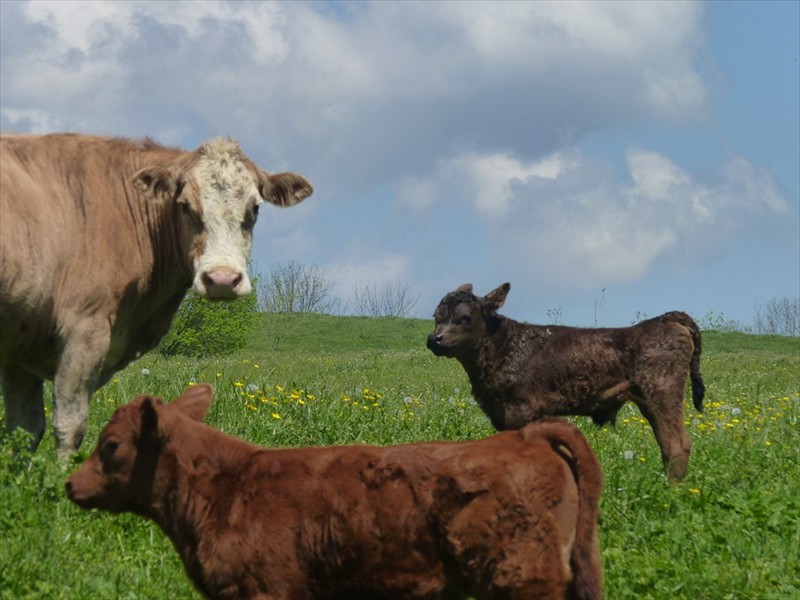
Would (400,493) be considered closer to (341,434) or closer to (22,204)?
(22,204)

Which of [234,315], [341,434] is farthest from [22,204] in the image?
[234,315]

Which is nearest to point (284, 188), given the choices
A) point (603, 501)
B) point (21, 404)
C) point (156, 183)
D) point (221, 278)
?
point (156, 183)

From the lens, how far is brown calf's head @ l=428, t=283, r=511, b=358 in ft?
43.1

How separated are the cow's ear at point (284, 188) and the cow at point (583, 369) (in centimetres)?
406

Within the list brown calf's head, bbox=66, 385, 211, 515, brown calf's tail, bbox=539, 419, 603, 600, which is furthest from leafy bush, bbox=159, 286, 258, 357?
brown calf's tail, bbox=539, 419, 603, 600

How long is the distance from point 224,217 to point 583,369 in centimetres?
514

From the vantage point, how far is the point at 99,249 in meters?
7.95

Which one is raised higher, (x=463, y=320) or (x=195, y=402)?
(x=463, y=320)

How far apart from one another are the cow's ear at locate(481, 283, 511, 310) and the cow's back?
5.74m

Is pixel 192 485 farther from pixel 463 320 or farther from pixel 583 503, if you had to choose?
pixel 463 320

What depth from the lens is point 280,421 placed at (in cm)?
1010

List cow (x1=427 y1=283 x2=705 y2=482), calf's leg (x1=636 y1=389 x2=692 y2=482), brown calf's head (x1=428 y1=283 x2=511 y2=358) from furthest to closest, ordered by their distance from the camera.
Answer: brown calf's head (x1=428 y1=283 x2=511 y2=358)
cow (x1=427 y1=283 x2=705 y2=482)
calf's leg (x1=636 y1=389 x2=692 y2=482)

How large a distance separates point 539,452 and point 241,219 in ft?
11.7

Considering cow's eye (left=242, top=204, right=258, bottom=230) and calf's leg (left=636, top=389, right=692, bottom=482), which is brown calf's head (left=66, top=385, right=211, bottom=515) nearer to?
cow's eye (left=242, top=204, right=258, bottom=230)
